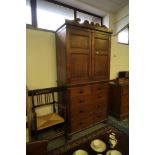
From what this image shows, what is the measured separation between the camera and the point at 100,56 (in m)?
2.42

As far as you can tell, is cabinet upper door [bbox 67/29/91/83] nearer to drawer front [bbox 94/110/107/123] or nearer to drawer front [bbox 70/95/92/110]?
drawer front [bbox 70/95/92/110]

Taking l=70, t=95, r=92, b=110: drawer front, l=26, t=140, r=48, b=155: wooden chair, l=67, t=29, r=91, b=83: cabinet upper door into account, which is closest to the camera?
l=26, t=140, r=48, b=155: wooden chair

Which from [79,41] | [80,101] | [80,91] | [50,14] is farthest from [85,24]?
[80,101]

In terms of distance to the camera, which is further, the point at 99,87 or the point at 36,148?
the point at 99,87

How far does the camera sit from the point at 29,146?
1018 millimetres

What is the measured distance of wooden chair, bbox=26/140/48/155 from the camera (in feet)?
3.34

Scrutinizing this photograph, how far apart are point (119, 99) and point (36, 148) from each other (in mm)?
2191

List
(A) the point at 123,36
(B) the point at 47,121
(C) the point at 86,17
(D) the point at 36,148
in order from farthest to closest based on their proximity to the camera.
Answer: (A) the point at 123,36 → (C) the point at 86,17 → (B) the point at 47,121 → (D) the point at 36,148

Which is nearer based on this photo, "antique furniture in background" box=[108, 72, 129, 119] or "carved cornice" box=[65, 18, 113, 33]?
"carved cornice" box=[65, 18, 113, 33]

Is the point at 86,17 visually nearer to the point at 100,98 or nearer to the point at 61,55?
the point at 61,55

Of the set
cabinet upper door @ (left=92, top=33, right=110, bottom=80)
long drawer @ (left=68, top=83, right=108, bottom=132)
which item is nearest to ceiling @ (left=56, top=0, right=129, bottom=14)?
cabinet upper door @ (left=92, top=33, right=110, bottom=80)

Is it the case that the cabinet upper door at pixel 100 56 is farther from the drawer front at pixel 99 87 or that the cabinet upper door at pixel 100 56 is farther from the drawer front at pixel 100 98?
the drawer front at pixel 100 98

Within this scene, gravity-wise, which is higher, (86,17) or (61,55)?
(86,17)
